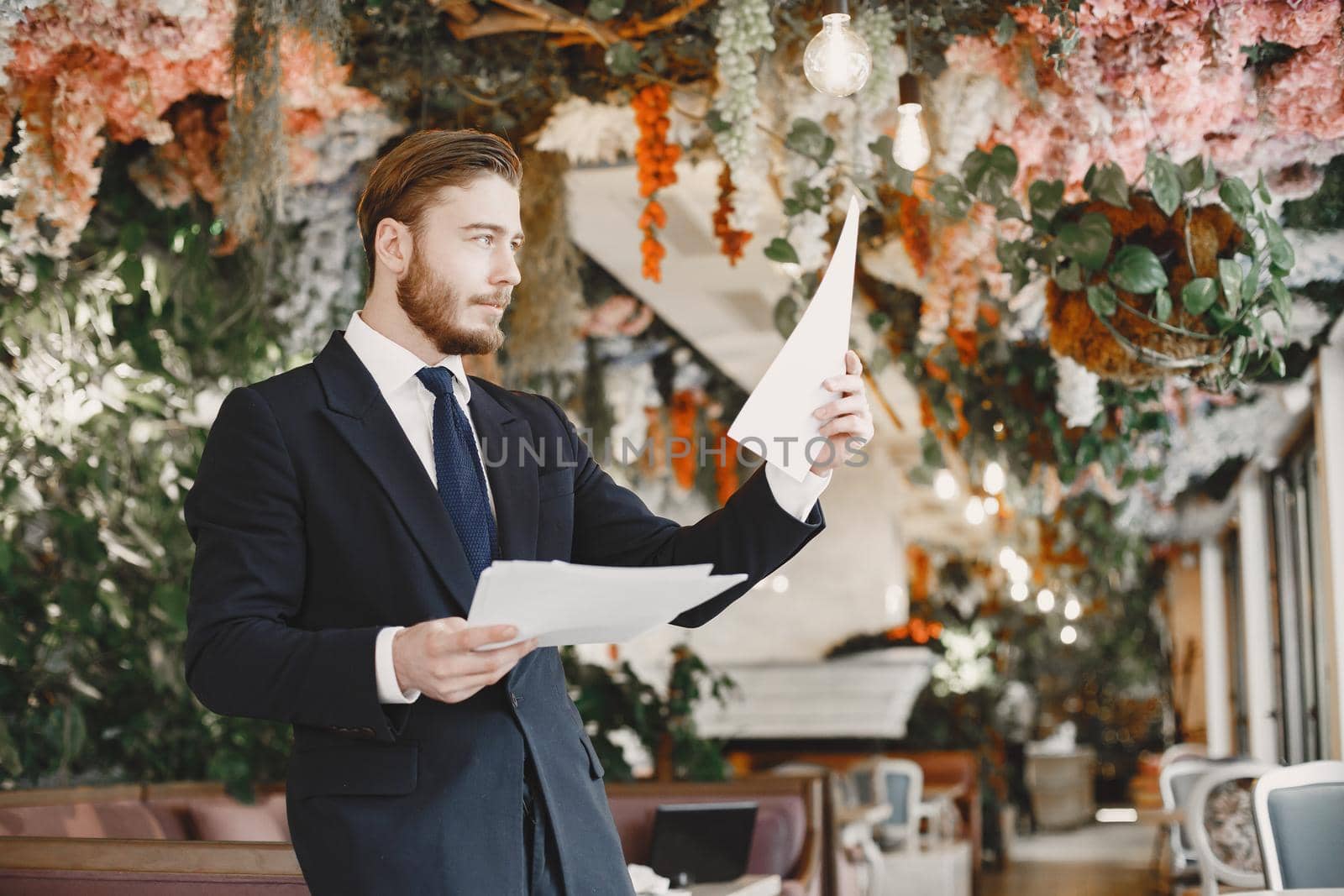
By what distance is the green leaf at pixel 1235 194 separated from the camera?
8.76 feet

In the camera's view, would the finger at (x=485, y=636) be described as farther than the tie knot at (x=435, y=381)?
No

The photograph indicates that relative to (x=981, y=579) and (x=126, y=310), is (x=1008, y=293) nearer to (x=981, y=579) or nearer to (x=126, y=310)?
(x=126, y=310)

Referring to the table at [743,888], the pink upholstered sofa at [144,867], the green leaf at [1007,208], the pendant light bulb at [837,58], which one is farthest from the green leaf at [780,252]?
the pink upholstered sofa at [144,867]

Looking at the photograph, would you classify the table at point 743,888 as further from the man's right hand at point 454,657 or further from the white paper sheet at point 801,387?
the man's right hand at point 454,657

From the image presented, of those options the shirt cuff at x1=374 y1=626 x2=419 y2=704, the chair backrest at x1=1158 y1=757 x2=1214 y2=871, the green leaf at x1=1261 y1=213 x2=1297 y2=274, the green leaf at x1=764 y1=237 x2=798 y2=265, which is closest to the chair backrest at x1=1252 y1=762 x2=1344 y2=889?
the green leaf at x1=1261 y1=213 x2=1297 y2=274

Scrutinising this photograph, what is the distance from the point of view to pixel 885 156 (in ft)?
9.43

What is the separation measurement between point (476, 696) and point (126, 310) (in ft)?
10.1

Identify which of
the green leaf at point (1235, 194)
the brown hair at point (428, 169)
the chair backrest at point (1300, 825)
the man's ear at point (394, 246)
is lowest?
the chair backrest at point (1300, 825)

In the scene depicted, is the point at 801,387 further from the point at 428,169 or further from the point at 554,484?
the point at 428,169

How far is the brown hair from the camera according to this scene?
139cm

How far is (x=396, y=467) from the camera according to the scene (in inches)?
51.3

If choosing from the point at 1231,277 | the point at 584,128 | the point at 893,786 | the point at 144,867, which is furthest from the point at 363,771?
the point at 893,786

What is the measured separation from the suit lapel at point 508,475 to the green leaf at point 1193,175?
1862 mm

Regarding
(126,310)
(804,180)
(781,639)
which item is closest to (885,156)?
(804,180)
